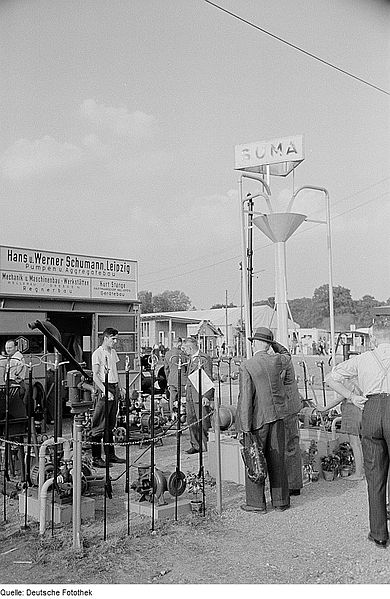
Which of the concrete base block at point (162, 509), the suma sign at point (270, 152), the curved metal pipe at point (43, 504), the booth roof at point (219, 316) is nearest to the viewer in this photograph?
the curved metal pipe at point (43, 504)

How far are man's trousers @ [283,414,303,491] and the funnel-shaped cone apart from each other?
4.32 feet

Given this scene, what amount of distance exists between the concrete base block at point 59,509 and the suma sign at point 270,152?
2354 millimetres

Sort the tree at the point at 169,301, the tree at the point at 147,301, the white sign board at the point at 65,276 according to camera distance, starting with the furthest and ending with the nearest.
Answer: the tree at the point at 169,301, the tree at the point at 147,301, the white sign board at the point at 65,276

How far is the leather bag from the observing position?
3108 millimetres

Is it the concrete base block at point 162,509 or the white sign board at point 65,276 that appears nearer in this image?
the concrete base block at point 162,509

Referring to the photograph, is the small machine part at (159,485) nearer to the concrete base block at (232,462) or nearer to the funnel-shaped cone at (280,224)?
the concrete base block at (232,462)

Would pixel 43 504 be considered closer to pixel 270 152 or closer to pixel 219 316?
pixel 270 152

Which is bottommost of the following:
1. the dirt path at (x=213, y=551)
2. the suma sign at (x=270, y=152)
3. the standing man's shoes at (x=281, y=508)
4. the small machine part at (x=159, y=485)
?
the dirt path at (x=213, y=551)

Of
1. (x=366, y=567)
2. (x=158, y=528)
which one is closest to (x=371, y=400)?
(x=366, y=567)

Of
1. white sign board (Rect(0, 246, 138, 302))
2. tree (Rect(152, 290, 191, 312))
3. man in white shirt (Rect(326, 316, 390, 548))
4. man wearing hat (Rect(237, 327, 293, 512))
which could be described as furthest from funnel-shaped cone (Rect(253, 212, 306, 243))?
tree (Rect(152, 290, 191, 312))

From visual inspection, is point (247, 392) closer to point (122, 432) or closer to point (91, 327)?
point (122, 432)

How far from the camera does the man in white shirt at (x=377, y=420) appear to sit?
102 inches

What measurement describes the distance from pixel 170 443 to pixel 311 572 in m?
3.05

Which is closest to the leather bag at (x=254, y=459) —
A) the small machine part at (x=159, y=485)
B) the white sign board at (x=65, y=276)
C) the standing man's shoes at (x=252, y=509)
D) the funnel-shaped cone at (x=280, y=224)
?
the standing man's shoes at (x=252, y=509)
